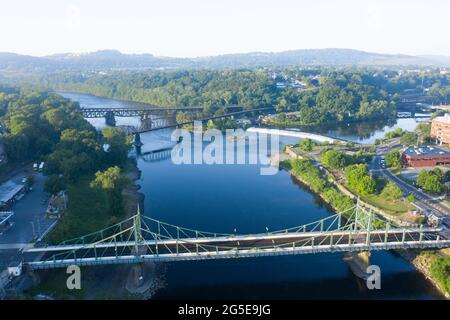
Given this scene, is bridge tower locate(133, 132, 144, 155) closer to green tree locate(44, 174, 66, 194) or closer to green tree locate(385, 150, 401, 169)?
green tree locate(44, 174, 66, 194)

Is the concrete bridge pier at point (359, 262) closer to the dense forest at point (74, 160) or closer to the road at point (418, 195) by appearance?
the road at point (418, 195)

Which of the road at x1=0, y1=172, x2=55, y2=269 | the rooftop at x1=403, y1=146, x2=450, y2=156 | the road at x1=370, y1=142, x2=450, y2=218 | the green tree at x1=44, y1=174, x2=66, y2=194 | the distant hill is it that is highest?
the distant hill

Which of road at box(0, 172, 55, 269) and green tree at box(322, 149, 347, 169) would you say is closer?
road at box(0, 172, 55, 269)

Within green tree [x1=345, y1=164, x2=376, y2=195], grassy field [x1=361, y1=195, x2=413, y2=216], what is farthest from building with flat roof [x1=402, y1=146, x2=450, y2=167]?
grassy field [x1=361, y1=195, x2=413, y2=216]

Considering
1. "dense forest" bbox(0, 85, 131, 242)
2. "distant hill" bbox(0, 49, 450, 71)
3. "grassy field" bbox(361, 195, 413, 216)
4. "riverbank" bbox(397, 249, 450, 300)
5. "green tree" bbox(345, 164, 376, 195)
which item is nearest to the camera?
"riverbank" bbox(397, 249, 450, 300)

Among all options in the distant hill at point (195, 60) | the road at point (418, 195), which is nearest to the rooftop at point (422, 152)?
the road at point (418, 195)

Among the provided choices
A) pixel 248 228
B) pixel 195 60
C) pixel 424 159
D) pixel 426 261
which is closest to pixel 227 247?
pixel 248 228
